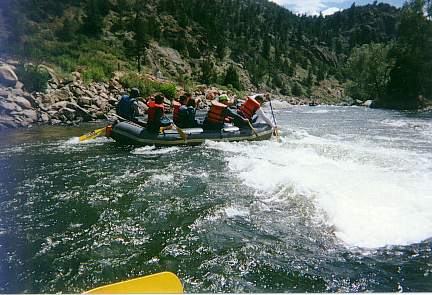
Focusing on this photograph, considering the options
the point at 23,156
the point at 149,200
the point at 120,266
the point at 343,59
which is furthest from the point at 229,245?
the point at 343,59

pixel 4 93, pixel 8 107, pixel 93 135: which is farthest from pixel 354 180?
pixel 4 93

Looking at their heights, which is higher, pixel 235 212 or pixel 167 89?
pixel 167 89

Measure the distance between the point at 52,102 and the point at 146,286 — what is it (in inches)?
567

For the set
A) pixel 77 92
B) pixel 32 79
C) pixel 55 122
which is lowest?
pixel 55 122

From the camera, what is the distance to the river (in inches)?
148

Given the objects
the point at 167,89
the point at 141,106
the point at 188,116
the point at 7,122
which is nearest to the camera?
Result: the point at 188,116

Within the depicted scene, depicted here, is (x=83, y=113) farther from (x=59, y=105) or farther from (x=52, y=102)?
(x=52, y=102)

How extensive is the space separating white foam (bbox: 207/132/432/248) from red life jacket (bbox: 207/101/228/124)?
74 centimetres

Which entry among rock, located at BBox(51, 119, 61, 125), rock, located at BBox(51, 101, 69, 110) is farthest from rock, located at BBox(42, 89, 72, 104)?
rock, located at BBox(51, 119, 61, 125)

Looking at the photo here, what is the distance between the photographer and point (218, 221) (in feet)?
16.8

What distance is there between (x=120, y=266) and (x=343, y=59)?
95.3 metres

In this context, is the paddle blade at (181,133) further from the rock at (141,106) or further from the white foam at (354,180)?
the rock at (141,106)

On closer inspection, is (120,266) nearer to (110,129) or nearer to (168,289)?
(168,289)

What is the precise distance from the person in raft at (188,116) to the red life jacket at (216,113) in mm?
529
